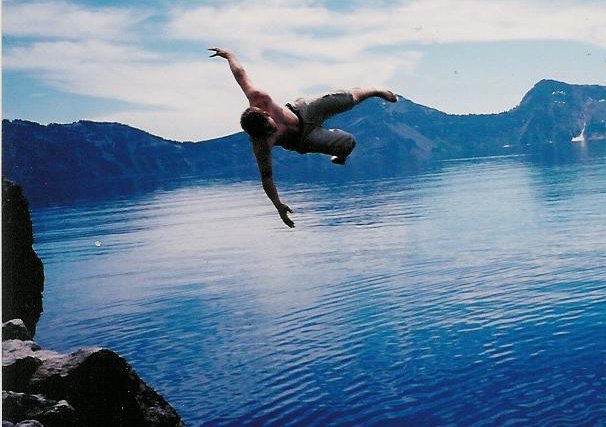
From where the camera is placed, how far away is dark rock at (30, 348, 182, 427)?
15789 mm


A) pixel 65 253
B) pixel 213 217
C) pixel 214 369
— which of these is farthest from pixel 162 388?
pixel 213 217

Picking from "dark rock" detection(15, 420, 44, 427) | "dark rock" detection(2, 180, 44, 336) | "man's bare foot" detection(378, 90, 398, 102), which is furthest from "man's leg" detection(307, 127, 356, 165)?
"dark rock" detection(2, 180, 44, 336)

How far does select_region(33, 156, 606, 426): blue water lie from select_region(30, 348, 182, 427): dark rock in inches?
333

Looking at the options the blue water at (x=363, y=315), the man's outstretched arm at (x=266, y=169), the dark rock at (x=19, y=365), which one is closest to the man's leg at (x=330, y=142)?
the man's outstretched arm at (x=266, y=169)

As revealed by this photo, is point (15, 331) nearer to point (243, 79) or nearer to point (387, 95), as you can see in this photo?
point (243, 79)

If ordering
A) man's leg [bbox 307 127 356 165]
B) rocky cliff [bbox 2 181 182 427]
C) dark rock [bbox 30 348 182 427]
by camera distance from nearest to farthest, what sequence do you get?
man's leg [bbox 307 127 356 165]
rocky cliff [bbox 2 181 182 427]
dark rock [bbox 30 348 182 427]

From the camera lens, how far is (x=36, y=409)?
45.6ft

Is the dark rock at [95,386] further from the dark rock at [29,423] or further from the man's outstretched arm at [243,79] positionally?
the man's outstretched arm at [243,79]

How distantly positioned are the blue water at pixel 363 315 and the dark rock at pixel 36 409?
1098 centimetres

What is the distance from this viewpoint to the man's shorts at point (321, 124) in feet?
28.4

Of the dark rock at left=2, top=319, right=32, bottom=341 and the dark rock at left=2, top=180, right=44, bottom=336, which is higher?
the dark rock at left=2, top=180, right=44, bottom=336

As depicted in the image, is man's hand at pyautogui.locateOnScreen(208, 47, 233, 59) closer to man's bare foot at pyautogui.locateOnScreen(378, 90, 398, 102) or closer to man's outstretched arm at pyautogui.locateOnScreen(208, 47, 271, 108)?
man's outstretched arm at pyautogui.locateOnScreen(208, 47, 271, 108)

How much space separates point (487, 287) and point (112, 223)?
255 ft

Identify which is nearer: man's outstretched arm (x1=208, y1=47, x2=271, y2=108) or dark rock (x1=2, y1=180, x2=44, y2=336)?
man's outstretched arm (x1=208, y1=47, x2=271, y2=108)
